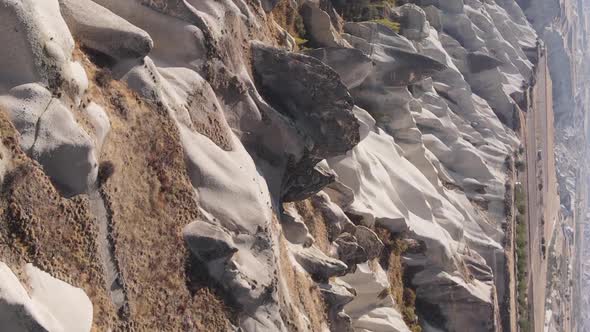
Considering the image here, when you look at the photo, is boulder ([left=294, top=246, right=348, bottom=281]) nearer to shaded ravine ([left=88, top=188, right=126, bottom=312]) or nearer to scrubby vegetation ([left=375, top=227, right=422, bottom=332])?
scrubby vegetation ([left=375, top=227, right=422, bottom=332])

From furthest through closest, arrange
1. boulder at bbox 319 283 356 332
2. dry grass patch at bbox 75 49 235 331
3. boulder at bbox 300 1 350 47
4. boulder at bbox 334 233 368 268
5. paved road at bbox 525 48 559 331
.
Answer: paved road at bbox 525 48 559 331 → boulder at bbox 300 1 350 47 → boulder at bbox 334 233 368 268 → boulder at bbox 319 283 356 332 → dry grass patch at bbox 75 49 235 331

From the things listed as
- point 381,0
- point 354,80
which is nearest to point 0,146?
point 354,80

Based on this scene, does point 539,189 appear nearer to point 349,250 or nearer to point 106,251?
point 349,250

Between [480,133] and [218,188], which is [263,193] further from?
[480,133]

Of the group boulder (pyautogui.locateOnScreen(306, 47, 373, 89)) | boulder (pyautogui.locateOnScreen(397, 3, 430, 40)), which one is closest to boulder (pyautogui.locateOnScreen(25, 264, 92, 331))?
boulder (pyautogui.locateOnScreen(306, 47, 373, 89))

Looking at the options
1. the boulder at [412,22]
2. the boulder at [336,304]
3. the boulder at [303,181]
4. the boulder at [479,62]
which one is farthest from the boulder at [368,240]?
the boulder at [479,62]

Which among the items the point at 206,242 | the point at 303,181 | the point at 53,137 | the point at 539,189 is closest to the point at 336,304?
the point at 303,181
